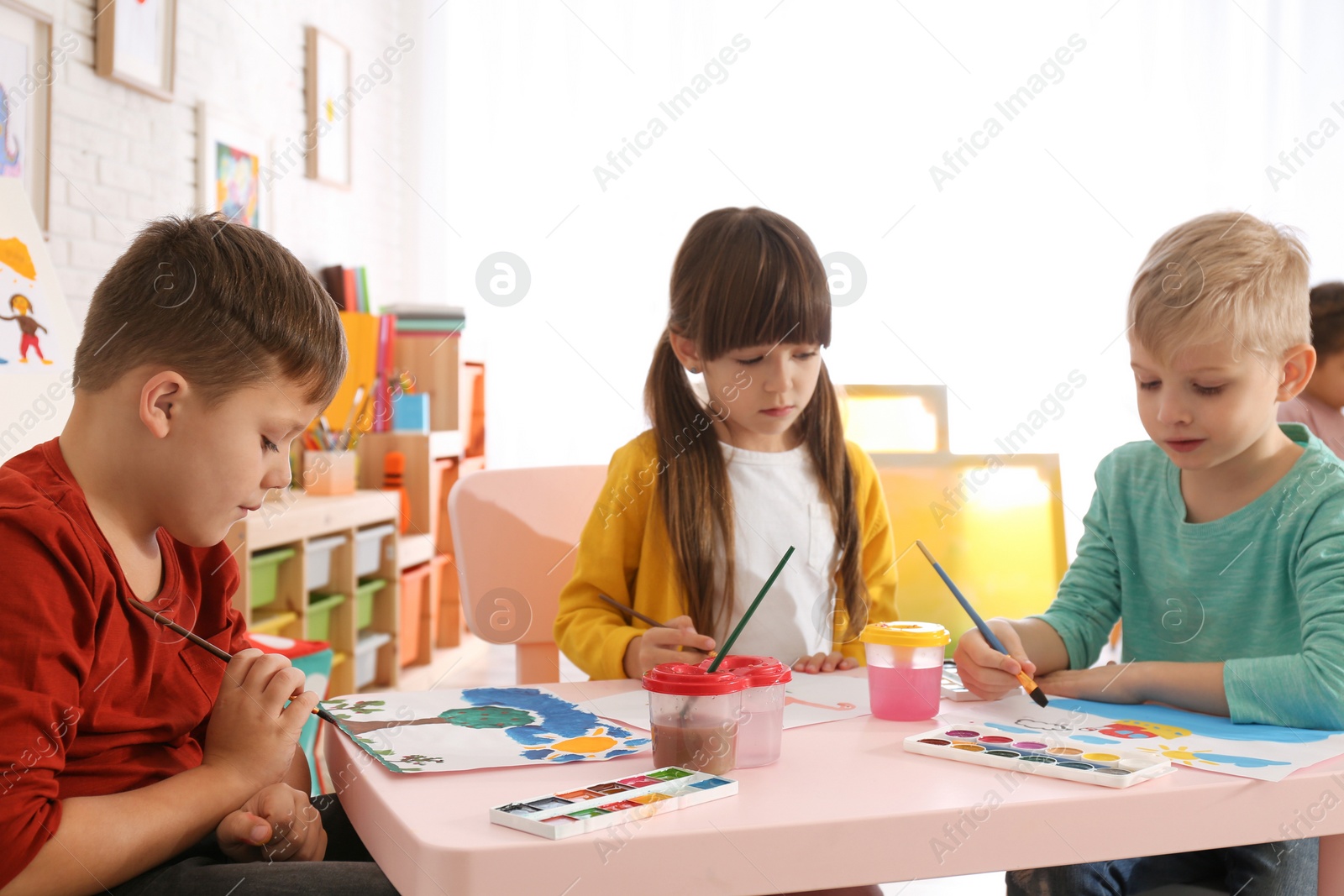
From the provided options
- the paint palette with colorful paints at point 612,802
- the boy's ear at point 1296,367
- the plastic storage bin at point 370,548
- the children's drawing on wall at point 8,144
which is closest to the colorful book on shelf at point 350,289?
the plastic storage bin at point 370,548

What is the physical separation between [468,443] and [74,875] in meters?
3.28

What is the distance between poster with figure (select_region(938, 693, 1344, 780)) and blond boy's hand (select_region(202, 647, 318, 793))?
53 cm

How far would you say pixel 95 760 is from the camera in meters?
0.81

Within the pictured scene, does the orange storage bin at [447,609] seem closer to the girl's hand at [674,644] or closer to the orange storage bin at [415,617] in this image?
the orange storage bin at [415,617]

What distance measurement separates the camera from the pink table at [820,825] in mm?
580

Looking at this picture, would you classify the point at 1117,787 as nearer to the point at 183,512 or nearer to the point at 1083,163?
the point at 183,512

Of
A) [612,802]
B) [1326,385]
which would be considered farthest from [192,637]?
[1326,385]

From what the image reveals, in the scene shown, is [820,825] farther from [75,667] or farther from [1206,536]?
[1206,536]

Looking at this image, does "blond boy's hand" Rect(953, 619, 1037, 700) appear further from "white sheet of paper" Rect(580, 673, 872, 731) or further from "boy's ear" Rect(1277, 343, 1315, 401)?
"boy's ear" Rect(1277, 343, 1315, 401)

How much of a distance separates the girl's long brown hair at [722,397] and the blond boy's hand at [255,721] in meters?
0.58

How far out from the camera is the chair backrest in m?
1.38

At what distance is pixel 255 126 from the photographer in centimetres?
335

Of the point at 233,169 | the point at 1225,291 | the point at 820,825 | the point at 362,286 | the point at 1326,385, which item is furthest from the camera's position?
the point at 362,286

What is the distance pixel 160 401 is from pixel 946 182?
10.1 ft
